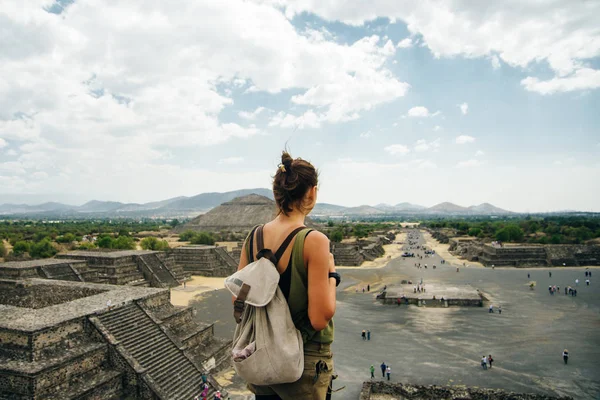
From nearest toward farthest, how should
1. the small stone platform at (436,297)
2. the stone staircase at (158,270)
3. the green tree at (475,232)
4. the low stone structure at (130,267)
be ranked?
the low stone structure at (130,267) → the small stone platform at (436,297) → the stone staircase at (158,270) → the green tree at (475,232)

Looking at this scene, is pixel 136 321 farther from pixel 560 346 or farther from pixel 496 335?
pixel 560 346

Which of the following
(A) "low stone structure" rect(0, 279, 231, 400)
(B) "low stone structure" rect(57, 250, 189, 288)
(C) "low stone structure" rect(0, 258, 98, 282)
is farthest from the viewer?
(B) "low stone structure" rect(57, 250, 189, 288)

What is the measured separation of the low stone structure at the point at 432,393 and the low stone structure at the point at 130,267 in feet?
65.7

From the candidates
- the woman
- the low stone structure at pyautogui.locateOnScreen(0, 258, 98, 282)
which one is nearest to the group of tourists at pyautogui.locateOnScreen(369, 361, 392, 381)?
the woman

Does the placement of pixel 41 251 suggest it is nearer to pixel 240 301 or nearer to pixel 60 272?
pixel 60 272

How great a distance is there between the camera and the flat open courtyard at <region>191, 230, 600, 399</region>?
47.8 feet

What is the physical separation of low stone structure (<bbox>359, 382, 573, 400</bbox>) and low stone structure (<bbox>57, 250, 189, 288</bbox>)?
65.7ft

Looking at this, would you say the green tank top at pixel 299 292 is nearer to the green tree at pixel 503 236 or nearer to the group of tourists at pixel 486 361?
the group of tourists at pixel 486 361

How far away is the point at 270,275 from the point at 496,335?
21.6 meters

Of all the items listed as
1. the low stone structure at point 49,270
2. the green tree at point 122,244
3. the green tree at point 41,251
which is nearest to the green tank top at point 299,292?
the low stone structure at point 49,270

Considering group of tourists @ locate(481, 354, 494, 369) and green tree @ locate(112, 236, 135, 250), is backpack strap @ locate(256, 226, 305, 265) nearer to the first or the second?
group of tourists @ locate(481, 354, 494, 369)

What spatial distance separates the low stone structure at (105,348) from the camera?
32.3 feet

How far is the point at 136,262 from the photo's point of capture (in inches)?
1140

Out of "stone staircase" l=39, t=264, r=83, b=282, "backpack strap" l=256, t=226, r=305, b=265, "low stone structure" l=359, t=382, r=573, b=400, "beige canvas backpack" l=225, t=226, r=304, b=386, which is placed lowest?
"low stone structure" l=359, t=382, r=573, b=400
